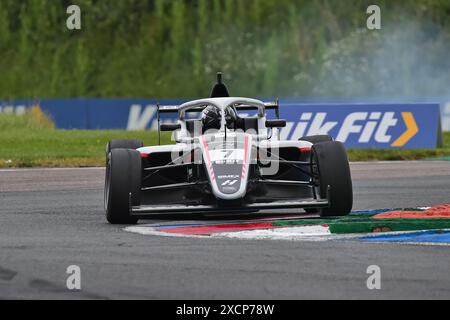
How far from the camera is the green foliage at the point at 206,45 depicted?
5297cm

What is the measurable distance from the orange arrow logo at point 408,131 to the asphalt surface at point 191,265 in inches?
535

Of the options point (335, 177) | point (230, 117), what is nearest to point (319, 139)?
point (230, 117)

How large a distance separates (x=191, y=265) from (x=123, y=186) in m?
3.32

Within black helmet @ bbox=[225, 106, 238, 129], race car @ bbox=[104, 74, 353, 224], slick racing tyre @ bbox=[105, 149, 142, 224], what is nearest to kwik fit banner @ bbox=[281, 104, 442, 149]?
black helmet @ bbox=[225, 106, 238, 129]

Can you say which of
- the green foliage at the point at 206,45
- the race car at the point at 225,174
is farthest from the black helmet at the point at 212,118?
the green foliage at the point at 206,45

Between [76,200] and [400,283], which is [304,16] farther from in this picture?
[400,283]

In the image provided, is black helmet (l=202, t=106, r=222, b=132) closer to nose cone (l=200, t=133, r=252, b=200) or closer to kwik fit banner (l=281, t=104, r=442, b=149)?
nose cone (l=200, t=133, r=252, b=200)

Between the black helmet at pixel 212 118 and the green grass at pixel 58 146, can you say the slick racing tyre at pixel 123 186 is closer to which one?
the black helmet at pixel 212 118

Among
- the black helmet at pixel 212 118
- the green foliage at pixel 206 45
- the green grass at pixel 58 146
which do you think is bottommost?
the green grass at pixel 58 146

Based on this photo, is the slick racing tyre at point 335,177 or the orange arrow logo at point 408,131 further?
the orange arrow logo at point 408,131

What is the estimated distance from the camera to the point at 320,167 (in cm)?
1274

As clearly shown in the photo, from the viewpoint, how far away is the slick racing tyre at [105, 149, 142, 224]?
12664mm

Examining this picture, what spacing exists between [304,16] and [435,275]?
47.9m
